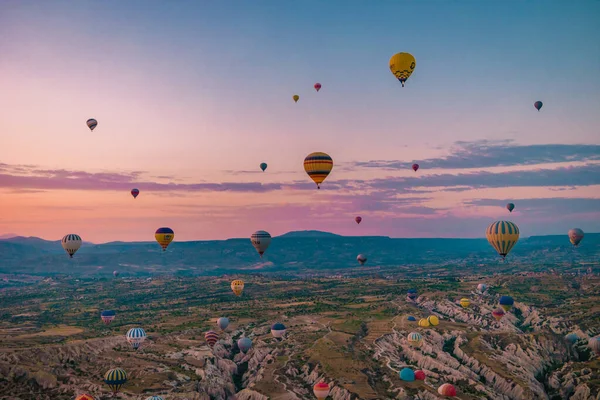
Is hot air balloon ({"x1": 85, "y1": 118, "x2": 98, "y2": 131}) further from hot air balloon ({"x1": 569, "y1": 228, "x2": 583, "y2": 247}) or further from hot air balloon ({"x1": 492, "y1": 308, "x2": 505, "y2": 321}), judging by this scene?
hot air balloon ({"x1": 569, "y1": 228, "x2": 583, "y2": 247})

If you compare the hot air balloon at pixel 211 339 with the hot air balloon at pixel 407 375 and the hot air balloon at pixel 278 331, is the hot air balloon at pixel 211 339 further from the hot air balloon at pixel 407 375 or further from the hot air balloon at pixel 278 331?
the hot air balloon at pixel 407 375

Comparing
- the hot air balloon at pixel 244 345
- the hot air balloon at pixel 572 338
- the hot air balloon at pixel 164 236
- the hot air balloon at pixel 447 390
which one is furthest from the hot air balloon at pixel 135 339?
the hot air balloon at pixel 572 338

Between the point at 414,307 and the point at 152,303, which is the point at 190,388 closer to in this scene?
the point at 414,307

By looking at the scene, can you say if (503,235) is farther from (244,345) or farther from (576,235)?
(576,235)

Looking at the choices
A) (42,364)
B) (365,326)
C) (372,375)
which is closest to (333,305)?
(365,326)

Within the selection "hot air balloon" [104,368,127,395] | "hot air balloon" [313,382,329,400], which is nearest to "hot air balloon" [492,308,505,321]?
"hot air balloon" [313,382,329,400]
